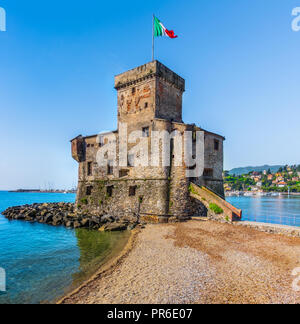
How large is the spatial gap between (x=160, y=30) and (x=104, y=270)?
22.8m

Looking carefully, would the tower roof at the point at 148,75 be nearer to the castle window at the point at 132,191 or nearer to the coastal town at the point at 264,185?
the castle window at the point at 132,191

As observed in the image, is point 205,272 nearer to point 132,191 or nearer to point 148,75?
point 132,191

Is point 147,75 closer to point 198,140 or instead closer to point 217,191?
point 198,140

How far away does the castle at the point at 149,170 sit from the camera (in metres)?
20.0

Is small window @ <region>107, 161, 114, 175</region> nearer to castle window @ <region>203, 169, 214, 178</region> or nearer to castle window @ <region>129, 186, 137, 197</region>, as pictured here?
castle window @ <region>129, 186, 137, 197</region>

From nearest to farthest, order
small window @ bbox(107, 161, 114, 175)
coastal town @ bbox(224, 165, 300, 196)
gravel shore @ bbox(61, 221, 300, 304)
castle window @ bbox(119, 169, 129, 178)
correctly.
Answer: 1. gravel shore @ bbox(61, 221, 300, 304)
2. castle window @ bbox(119, 169, 129, 178)
3. small window @ bbox(107, 161, 114, 175)
4. coastal town @ bbox(224, 165, 300, 196)

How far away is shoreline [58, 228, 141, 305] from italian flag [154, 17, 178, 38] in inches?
813

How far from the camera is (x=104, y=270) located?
33.8ft

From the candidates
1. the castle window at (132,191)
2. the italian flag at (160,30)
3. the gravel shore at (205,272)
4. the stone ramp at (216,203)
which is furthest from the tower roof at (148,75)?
the gravel shore at (205,272)

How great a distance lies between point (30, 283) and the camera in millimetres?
9578

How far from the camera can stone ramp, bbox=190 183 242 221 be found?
16.8 m

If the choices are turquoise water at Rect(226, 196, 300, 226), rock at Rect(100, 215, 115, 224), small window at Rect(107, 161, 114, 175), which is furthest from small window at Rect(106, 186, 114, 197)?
turquoise water at Rect(226, 196, 300, 226)

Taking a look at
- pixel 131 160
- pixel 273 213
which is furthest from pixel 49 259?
pixel 273 213
